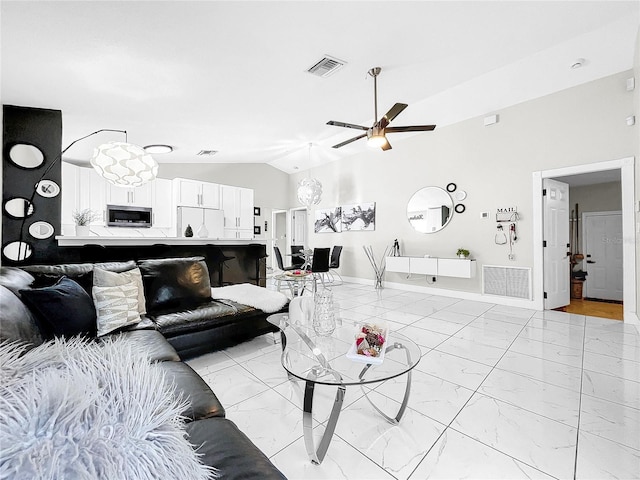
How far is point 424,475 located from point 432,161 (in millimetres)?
5082

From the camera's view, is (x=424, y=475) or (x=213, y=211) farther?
(x=213, y=211)

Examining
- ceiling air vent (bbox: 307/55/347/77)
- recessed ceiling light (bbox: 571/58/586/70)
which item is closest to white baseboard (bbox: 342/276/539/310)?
recessed ceiling light (bbox: 571/58/586/70)

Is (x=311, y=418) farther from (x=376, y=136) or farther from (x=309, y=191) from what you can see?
(x=309, y=191)

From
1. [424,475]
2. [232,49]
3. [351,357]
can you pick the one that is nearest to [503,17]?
[232,49]

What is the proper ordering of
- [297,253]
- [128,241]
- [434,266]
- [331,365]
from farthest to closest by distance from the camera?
[297,253]
[434,266]
[128,241]
[331,365]

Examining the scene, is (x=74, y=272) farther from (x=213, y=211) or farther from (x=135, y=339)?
(x=213, y=211)

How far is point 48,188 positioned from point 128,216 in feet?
7.60

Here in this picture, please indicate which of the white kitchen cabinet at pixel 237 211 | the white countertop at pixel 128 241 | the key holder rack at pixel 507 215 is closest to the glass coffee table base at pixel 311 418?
the white countertop at pixel 128 241

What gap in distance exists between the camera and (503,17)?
2641mm

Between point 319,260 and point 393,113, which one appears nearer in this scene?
point 393,113

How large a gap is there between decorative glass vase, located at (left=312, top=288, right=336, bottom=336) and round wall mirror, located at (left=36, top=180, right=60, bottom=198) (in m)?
3.65

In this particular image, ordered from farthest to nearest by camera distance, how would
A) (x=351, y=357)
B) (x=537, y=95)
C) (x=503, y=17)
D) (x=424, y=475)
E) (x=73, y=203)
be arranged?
(x=73, y=203)
(x=537, y=95)
(x=503, y=17)
(x=351, y=357)
(x=424, y=475)

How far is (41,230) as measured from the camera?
3.40 m

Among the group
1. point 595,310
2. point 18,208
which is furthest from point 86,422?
point 595,310
